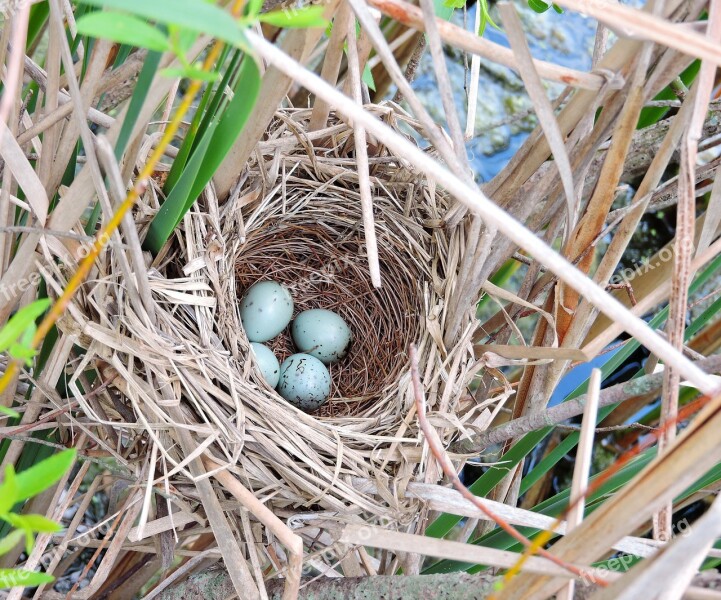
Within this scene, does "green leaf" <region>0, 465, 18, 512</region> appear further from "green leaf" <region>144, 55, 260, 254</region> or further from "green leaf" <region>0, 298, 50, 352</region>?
"green leaf" <region>144, 55, 260, 254</region>

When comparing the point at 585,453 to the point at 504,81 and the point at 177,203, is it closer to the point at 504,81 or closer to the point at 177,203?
the point at 177,203

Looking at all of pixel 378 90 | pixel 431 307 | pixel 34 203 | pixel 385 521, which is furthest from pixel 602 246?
pixel 34 203

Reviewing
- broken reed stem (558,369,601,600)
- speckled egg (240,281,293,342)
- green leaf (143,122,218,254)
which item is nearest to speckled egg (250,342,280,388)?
speckled egg (240,281,293,342)

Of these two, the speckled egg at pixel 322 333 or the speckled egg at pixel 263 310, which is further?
the speckled egg at pixel 322 333

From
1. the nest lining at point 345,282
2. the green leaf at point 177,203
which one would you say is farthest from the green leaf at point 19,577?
the nest lining at point 345,282

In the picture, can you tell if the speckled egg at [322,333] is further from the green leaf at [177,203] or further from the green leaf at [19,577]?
the green leaf at [19,577]

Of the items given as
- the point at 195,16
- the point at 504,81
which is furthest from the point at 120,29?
the point at 504,81
